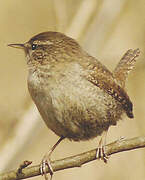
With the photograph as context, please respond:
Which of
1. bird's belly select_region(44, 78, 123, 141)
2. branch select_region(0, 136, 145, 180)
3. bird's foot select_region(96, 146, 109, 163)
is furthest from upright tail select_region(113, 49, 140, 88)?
branch select_region(0, 136, 145, 180)

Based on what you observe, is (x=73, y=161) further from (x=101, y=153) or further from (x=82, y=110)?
(x=82, y=110)

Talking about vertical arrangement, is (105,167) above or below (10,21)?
below

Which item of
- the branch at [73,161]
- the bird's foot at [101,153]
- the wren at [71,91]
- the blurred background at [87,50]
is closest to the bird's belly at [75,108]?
the wren at [71,91]

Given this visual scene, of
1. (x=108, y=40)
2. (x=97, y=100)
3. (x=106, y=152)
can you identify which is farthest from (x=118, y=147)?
(x=108, y=40)

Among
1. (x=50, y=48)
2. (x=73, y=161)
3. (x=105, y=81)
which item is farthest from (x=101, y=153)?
(x=50, y=48)

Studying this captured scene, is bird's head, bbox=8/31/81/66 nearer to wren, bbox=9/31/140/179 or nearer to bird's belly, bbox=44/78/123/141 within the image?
wren, bbox=9/31/140/179

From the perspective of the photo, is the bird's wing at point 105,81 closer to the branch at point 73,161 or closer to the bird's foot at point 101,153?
the bird's foot at point 101,153

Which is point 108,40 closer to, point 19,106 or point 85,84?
point 19,106
